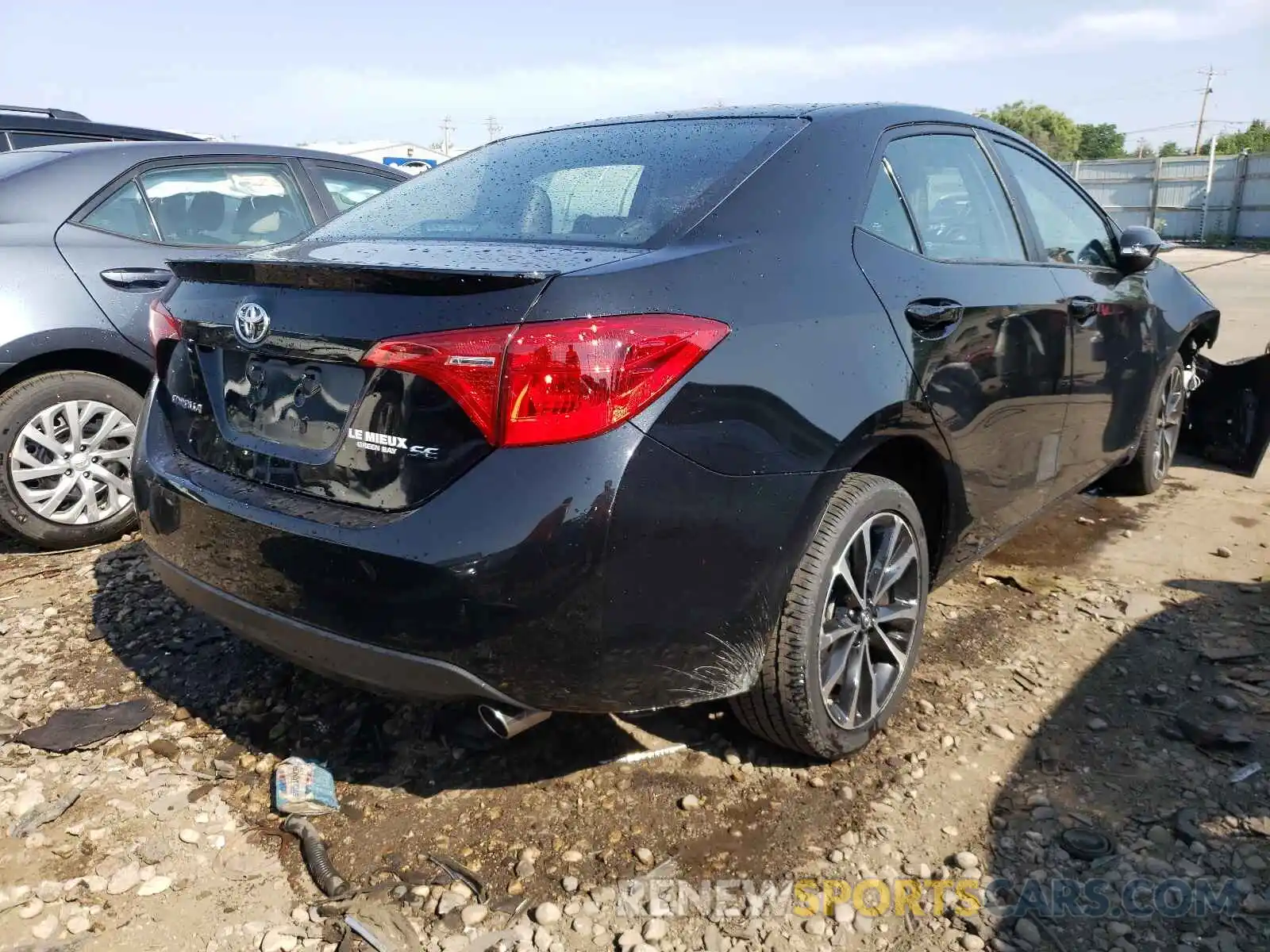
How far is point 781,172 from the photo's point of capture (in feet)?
7.85

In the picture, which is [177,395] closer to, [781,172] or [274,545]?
[274,545]

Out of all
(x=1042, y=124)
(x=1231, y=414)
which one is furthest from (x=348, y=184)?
(x=1042, y=124)

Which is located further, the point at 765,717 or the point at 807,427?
the point at 765,717

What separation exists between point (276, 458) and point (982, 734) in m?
1.99

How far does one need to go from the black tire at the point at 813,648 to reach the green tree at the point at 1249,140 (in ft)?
185

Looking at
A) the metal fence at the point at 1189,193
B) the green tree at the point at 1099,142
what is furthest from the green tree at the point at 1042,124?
the metal fence at the point at 1189,193

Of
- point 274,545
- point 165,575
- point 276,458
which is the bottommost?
point 165,575

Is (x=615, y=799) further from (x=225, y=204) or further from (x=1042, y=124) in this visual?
(x=1042, y=124)

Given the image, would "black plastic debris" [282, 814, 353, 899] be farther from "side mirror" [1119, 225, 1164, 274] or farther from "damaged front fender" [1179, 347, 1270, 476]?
"damaged front fender" [1179, 347, 1270, 476]

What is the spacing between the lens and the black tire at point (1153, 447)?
14.7 ft

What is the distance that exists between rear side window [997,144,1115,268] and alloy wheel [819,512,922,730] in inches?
56.4

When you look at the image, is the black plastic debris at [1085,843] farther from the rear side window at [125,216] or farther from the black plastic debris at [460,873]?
the rear side window at [125,216]

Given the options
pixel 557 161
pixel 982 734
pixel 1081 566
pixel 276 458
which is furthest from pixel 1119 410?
pixel 276 458

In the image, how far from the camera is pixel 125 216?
4219 millimetres
